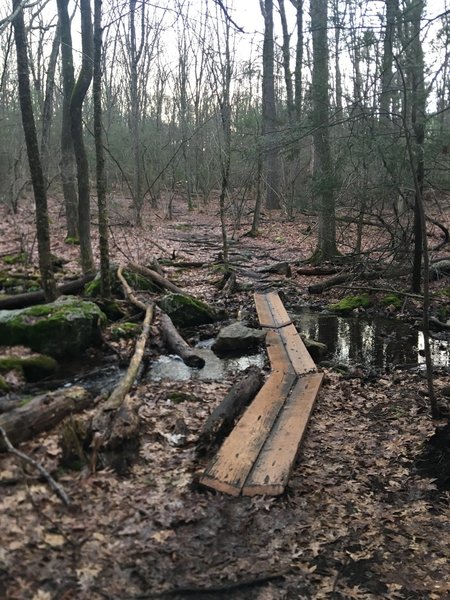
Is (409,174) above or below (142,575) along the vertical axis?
above

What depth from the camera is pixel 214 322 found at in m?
10.9

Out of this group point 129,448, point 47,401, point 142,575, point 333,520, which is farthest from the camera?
point 47,401

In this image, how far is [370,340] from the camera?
9883 millimetres

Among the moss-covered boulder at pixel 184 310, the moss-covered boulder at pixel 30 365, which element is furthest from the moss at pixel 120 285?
the moss-covered boulder at pixel 30 365

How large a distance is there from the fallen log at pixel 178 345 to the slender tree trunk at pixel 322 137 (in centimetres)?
444

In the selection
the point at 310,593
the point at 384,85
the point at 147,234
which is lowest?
the point at 310,593

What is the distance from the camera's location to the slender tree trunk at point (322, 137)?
10.3m

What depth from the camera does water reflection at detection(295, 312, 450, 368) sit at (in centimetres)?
880

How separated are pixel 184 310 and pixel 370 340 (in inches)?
156

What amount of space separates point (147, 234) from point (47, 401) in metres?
16.9

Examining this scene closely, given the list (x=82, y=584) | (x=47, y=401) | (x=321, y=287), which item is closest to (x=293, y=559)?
(x=82, y=584)

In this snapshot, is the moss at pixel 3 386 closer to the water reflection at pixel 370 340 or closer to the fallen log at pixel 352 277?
the water reflection at pixel 370 340

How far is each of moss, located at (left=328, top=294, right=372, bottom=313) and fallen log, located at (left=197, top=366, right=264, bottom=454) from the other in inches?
211

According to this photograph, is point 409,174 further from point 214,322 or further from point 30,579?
point 30,579
